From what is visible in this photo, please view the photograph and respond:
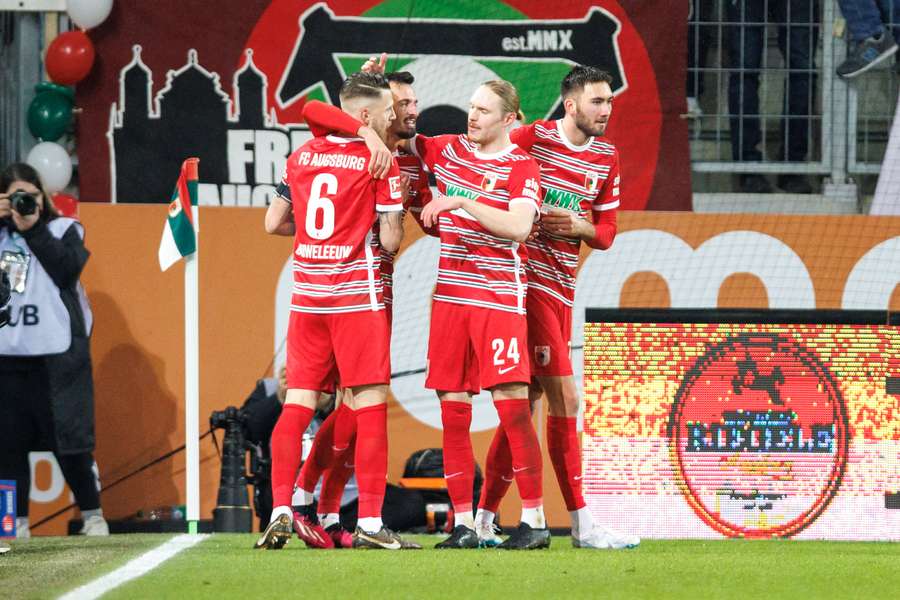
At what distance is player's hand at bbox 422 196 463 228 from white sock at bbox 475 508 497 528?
1.27 metres

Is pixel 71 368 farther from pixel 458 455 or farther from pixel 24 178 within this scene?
pixel 458 455

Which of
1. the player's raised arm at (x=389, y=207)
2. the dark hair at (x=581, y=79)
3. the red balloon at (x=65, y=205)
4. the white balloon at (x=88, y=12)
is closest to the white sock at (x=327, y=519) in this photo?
the player's raised arm at (x=389, y=207)

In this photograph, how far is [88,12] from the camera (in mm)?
9945

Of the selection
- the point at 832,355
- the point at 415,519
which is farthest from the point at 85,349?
the point at 832,355

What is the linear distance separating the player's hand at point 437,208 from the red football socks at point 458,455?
2.43ft

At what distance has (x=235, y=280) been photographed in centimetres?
899

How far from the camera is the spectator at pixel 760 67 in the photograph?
34.5ft

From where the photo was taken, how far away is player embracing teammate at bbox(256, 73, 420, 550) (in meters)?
5.71

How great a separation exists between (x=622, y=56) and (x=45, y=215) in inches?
167

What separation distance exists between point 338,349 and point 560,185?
46.8 inches

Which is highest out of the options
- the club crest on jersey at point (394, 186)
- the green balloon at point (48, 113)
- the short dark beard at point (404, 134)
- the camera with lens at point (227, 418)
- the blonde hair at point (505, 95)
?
the green balloon at point (48, 113)

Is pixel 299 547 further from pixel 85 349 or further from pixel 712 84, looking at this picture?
pixel 712 84

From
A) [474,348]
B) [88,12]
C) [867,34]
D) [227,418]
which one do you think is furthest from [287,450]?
[867,34]

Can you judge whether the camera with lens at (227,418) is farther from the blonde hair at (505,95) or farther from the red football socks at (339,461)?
the blonde hair at (505,95)
